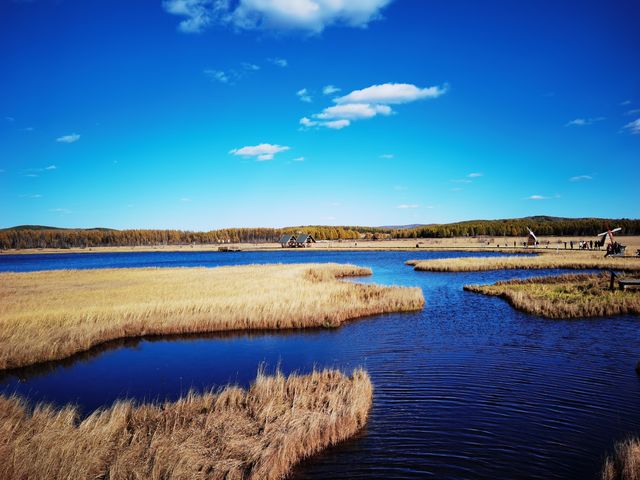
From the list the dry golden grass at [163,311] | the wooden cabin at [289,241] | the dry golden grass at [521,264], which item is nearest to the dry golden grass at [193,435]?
the dry golden grass at [163,311]

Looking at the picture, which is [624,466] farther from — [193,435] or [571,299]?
[571,299]

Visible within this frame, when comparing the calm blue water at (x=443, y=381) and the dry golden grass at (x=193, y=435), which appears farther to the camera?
the calm blue water at (x=443, y=381)

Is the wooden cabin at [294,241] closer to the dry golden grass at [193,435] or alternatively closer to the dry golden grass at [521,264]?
the dry golden grass at [521,264]

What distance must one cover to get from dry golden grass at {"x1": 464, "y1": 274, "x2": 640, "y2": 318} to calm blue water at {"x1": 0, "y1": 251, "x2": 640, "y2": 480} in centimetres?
143

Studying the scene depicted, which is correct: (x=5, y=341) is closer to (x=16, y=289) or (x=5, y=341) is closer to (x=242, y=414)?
(x=242, y=414)

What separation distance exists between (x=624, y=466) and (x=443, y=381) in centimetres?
609

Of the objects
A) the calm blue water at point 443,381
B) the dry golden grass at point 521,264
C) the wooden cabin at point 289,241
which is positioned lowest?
the calm blue water at point 443,381

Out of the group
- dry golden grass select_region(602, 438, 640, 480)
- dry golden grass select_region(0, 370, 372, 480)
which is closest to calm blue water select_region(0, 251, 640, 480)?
dry golden grass select_region(602, 438, 640, 480)

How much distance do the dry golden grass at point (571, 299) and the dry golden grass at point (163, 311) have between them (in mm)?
6739

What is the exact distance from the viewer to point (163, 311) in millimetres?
23375

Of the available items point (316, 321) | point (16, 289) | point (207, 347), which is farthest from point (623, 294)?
point (16, 289)

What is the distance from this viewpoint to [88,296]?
95.7 feet

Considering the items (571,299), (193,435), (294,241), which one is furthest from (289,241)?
(193,435)

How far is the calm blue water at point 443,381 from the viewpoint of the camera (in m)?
8.71
